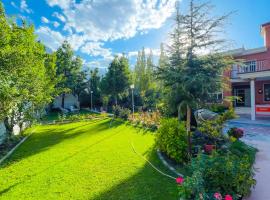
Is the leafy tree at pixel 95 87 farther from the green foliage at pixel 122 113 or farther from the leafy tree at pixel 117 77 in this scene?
the green foliage at pixel 122 113

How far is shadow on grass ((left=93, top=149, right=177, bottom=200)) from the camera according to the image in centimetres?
400

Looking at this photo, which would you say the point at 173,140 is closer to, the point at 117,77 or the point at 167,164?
the point at 167,164

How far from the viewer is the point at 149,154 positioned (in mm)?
6824

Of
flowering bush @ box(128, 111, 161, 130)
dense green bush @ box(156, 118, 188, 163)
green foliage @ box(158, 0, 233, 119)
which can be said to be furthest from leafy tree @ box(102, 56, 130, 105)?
green foliage @ box(158, 0, 233, 119)

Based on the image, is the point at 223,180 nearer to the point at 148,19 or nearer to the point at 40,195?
the point at 40,195

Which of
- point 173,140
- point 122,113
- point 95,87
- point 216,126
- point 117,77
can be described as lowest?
point 173,140

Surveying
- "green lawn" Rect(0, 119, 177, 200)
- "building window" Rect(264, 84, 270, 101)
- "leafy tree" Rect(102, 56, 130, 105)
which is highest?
"leafy tree" Rect(102, 56, 130, 105)

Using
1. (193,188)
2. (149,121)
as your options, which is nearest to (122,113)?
(149,121)

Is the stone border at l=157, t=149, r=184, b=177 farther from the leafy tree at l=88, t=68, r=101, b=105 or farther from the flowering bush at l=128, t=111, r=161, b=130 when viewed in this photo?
the leafy tree at l=88, t=68, r=101, b=105

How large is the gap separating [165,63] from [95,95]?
27838mm

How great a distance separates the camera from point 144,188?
4.35m

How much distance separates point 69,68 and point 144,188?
30145mm

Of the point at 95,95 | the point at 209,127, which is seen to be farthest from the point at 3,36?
the point at 95,95

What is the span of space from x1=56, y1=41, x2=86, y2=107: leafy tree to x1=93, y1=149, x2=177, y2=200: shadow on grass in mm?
27461
